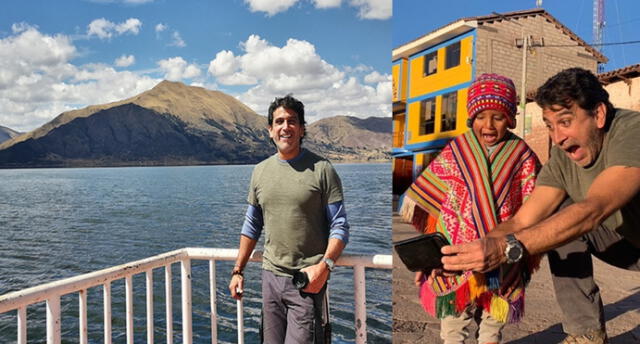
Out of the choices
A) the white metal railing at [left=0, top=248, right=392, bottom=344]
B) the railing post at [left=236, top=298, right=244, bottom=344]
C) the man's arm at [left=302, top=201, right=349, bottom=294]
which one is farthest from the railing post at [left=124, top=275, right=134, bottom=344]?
the man's arm at [left=302, top=201, right=349, bottom=294]

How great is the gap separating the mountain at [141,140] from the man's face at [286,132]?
318 ft

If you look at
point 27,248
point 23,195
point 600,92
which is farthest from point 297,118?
point 23,195

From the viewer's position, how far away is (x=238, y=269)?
72.1 inches

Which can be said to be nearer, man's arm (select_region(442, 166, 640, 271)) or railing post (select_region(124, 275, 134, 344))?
man's arm (select_region(442, 166, 640, 271))

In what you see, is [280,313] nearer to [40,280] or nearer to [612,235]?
[612,235]

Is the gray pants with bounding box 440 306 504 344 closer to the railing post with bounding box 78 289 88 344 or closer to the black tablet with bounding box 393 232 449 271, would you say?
the black tablet with bounding box 393 232 449 271

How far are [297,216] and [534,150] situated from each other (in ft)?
2.56

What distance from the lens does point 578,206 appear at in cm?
83

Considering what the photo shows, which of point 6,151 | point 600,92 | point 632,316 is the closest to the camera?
point 600,92

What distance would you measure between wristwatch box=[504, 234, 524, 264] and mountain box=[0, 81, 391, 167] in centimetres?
9774

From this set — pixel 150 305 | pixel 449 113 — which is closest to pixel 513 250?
pixel 449 113

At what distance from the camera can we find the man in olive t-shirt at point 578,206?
818mm

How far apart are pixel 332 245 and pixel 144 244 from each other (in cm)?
2471

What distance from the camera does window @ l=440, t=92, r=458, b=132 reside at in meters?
1.36
